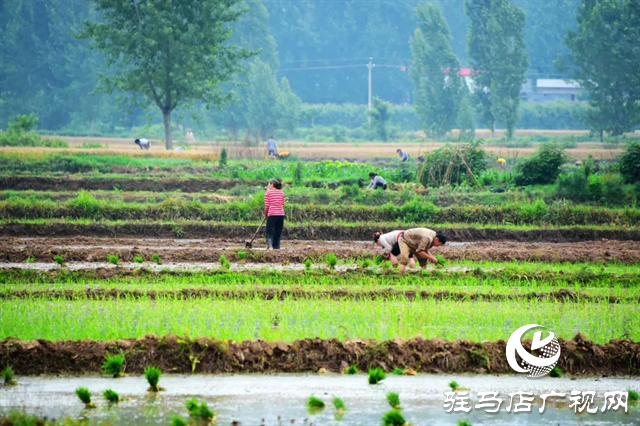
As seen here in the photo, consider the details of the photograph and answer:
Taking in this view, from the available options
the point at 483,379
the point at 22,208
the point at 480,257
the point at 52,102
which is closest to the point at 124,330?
the point at 483,379

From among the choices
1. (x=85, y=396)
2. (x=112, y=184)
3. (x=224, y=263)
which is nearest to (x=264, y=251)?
(x=224, y=263)

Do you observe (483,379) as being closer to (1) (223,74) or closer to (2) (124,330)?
(2) (124,330)

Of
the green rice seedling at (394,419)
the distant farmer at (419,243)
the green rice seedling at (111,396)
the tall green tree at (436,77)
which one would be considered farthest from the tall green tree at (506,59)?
the green rice seedling at (394,419)

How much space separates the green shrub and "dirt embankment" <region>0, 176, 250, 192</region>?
36.0ft

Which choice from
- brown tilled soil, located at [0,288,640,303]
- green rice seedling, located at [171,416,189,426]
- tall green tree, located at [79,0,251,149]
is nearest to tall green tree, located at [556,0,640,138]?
tall green tree, located at [79,0,251,149]

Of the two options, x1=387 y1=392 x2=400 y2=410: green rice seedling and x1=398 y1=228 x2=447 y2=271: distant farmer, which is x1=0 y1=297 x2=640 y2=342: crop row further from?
x1=387 y1=392 x2=400 y2=410: green rice seedling

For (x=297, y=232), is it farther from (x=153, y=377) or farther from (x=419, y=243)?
(x=153, y=377)

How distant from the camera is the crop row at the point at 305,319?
11.5 m

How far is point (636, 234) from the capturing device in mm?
22844

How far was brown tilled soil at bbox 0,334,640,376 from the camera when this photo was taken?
408 inches

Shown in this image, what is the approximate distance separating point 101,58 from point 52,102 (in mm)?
7521

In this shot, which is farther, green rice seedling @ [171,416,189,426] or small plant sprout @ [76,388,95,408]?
small plant sprout @ [76,388,95,408]

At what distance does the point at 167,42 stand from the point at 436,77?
25395mm

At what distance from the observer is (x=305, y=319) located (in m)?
12.5
